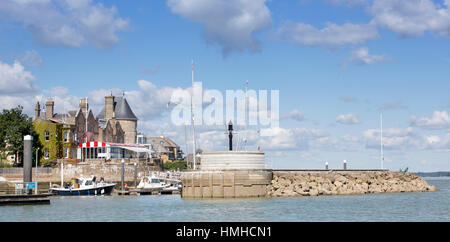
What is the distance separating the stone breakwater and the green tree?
4352 cm

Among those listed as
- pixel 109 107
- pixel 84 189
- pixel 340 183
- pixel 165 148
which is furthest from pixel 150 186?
pixel 165 148

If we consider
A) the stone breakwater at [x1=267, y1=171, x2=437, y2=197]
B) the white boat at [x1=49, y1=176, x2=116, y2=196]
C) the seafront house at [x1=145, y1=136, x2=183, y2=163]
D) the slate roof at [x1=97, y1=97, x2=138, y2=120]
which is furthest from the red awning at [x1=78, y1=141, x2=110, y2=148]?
the stone breakwater at [x1=267, y1=171, x2=437, y2=197]

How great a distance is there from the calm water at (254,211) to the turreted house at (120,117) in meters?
56.8

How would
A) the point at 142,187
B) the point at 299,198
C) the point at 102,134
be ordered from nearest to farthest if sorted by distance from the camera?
1. the point at 299,198
2. the point at 142,187
3. the point at 102,134

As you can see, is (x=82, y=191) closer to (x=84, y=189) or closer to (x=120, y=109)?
(x=84, y=189)

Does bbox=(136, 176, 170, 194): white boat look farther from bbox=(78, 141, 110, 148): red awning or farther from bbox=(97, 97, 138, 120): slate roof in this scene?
bbox=(97, 97, 138, 120): slate roof

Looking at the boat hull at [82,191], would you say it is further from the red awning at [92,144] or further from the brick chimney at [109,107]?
the brick chimney at [109,107]

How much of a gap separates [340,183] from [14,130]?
47025 millimetres

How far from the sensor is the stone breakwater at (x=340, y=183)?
49781 mm

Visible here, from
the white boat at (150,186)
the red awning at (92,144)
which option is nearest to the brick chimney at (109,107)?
the red awning at (92,144)
